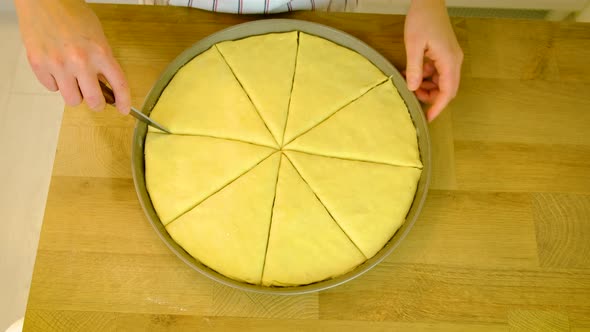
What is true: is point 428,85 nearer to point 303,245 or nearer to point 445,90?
point 445,90

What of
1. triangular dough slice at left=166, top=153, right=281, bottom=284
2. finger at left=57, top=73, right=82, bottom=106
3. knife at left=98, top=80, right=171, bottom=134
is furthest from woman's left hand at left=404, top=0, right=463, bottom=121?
finger at left=57, top=73, right=82, bottom=106

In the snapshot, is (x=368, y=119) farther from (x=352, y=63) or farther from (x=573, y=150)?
(x=573, y=150)

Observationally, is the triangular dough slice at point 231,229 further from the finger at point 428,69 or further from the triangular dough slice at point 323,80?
the finger at point 428,69

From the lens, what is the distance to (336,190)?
3.12 ft

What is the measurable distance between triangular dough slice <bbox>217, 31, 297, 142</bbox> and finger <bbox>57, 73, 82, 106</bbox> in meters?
0.34

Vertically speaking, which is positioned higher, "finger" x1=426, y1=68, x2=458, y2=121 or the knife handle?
"finger" x1=426, y1=68, x2=458, y2=121

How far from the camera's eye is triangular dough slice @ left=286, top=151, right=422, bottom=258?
0.93 metres

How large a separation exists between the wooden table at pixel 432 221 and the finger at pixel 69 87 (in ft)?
0.71

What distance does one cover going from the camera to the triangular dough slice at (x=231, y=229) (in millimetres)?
903

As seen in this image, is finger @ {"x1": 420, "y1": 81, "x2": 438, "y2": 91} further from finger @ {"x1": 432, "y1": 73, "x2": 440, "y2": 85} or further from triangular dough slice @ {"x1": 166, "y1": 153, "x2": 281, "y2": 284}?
triangular dough slice @ {"x1": 166, "y1": 153, "x2": 281, "y2": 284}

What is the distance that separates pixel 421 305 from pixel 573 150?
1.67 ft

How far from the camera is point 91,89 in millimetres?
801

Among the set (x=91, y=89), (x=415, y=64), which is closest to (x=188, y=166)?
(x=91, y=89)

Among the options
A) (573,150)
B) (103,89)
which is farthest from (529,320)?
(103,89)
